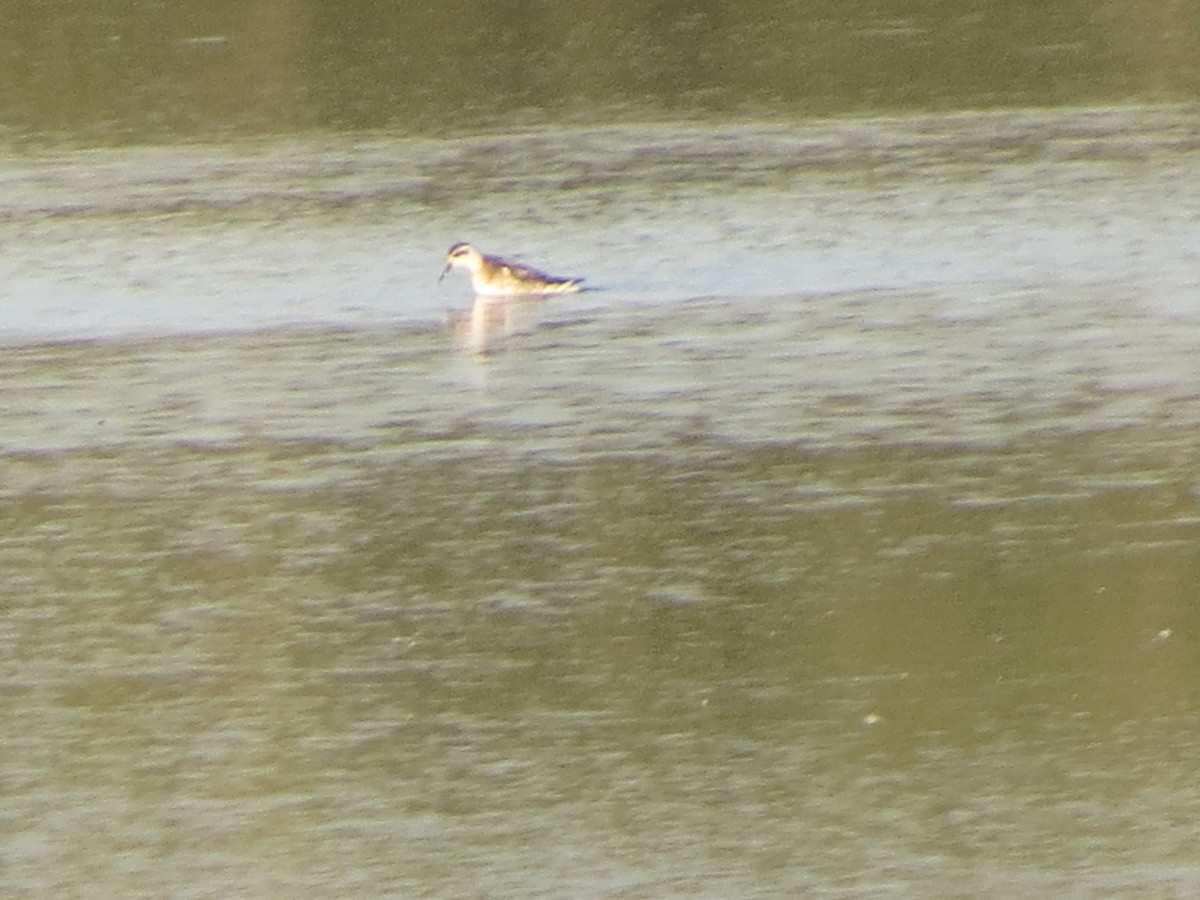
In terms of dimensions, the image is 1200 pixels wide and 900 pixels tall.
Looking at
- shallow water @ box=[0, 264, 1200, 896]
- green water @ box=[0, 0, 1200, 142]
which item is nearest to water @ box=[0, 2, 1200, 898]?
shallow water @ box=[0, 264, 1200, 896]

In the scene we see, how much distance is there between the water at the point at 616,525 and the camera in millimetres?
6762

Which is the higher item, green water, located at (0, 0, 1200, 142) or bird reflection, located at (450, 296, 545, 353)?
green water, located at (0, 0, 1200, 142)

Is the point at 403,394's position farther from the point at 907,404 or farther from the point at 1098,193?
the point at 1098,193

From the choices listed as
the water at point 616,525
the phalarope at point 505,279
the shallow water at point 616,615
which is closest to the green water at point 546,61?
the water at point 616,525

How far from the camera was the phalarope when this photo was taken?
13680mm

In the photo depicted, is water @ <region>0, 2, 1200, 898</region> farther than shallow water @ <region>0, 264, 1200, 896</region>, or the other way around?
water @ <region>0, 2, 1200, 898</region>

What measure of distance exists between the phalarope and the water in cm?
11

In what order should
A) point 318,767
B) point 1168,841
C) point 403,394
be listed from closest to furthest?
point 1168,841 < point 318,767 < point 403,394

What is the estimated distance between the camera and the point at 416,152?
1923cm

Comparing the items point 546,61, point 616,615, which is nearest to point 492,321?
point 616,615

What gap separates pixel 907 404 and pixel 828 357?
1.01 meters

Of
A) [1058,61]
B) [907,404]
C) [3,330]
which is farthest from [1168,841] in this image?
[1058,61]

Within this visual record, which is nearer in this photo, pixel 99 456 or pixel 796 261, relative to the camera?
pixel 99 456

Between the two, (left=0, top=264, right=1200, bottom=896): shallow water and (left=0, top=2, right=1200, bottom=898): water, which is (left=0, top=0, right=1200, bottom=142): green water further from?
(left=0, top=264, right=1200, bottom=896): shallow water
